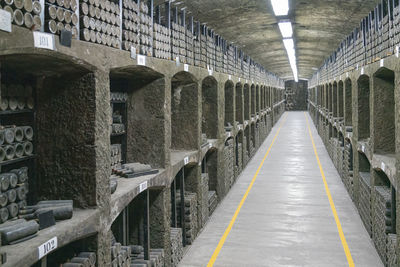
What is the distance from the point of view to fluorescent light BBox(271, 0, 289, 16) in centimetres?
1067

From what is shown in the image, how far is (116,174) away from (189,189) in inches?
126

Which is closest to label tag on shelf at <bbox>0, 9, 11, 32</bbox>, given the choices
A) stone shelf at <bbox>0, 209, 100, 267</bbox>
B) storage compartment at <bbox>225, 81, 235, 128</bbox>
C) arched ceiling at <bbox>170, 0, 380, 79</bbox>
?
stone shelf at <bbox>0, 209, 100, 267</bbox>

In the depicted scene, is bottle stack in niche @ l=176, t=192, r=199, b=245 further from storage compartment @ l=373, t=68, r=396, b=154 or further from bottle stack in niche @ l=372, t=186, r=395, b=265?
storage compartment @ l=373, t=68, r=396, b=154

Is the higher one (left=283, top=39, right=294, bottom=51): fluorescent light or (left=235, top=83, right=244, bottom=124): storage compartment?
(left=283, top=39, right=294, bottom=51): fluorescent light

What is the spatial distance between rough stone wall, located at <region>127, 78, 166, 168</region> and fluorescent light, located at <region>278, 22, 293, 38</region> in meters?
7.62

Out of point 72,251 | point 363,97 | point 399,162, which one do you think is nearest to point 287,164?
point 363,97

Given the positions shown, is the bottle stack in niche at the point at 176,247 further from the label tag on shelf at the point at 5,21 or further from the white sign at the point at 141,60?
the label tag on shelf at the point at 5,21

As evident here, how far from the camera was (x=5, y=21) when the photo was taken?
3084 millimetres

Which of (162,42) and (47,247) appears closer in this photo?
(47,247)

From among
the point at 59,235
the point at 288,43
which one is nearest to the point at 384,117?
the point at 59,235

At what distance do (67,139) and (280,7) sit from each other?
8.21 m

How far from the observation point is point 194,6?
9508 mm

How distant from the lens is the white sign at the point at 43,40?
3.43m

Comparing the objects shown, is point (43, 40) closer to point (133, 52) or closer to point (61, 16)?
point (61, 16)
